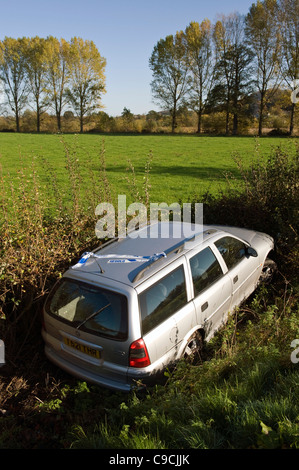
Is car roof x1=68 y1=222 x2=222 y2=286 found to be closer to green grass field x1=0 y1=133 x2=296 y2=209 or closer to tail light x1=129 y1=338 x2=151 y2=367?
tail light x1=129 y1=338 x2=151 y2=367

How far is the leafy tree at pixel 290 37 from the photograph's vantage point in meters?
40.6

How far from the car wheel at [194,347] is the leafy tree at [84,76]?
54.4 m

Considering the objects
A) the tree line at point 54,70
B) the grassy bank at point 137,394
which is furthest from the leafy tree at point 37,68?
the grassy bank at point 137,394

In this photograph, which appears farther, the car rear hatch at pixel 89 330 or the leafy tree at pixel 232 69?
the leafy tree at pixel 232 69

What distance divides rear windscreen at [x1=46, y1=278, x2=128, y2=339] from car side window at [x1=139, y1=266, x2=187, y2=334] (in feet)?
0.83

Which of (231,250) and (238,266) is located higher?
(231,250)

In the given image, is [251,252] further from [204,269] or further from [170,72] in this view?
[170,72]

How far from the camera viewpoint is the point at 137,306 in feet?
12.3

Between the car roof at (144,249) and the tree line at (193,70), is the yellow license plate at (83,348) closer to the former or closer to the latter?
the car roof at (144,249)

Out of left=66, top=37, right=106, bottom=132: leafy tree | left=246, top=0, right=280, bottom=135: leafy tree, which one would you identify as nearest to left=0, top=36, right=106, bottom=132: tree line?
left=66, top=37, right=106, bottom=132: leafy tree

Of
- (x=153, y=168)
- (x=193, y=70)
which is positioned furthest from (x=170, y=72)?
(x=153, y=168)

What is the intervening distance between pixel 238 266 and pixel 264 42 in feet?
164

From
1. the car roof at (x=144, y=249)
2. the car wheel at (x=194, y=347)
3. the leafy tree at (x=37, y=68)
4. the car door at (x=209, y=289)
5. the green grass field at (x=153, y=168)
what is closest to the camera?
the car roof at (x=144, y=249)

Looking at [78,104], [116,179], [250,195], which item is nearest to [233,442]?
[250,195]
